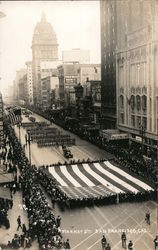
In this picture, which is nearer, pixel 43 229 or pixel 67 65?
pixel 43 229

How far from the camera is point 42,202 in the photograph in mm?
24344

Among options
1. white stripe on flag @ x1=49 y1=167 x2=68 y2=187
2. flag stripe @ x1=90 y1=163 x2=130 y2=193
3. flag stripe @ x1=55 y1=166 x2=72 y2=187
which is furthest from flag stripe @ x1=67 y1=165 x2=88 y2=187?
flag stripe @ x1=90 y1=163 x2=130 y2=193

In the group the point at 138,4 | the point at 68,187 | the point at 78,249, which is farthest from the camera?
the point at 138,4

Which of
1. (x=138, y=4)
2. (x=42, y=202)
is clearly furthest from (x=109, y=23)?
(x=42, y=202)

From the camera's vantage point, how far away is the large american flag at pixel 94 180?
94.6 ft

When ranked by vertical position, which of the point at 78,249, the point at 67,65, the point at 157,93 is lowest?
the point at 78,249

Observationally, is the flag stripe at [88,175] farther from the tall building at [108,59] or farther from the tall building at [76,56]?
the tall building at [76,56]

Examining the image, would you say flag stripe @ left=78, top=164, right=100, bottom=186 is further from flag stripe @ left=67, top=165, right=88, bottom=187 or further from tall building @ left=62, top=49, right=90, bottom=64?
tall building @ left=62, top=49, right=90, bottom=64

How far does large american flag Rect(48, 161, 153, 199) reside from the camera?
28.8 metres

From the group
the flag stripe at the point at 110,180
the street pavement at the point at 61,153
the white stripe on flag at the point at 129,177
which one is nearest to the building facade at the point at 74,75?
the street pavement at the point at 61,153

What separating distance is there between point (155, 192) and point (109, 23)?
41590mm

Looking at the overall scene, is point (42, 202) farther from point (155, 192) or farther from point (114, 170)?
point (114, 170)

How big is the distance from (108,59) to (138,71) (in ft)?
59.2

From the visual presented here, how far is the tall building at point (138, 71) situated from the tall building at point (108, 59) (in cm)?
348
